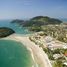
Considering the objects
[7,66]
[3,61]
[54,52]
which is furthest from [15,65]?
[54,52]

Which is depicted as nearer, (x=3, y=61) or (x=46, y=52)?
(x=3, y=61)

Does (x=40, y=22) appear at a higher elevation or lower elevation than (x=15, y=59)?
lower

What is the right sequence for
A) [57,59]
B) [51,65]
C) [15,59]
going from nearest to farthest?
1. [51,65]
2. [57,59]
3. [15,59]

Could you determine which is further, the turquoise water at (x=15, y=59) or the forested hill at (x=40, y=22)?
the forested hill at (x=40, y=22)

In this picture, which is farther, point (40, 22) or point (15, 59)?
point (40, 22)

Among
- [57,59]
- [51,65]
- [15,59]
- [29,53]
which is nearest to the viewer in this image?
[51,65]

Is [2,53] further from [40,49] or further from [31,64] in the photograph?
[31,64]

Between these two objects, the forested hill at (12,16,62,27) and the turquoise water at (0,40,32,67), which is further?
the forested hill at (12,16,62,27)

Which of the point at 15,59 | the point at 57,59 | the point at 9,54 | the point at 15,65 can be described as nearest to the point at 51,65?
the point at 57,59

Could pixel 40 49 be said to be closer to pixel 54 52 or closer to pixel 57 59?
pixel 54 52
